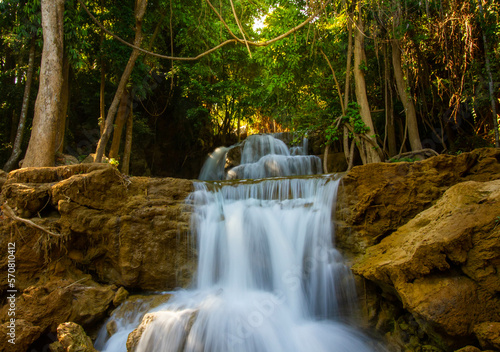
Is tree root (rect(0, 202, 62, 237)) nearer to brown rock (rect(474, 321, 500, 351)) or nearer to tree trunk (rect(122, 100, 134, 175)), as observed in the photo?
tree trunk (rect(122, 100, 134, 175))

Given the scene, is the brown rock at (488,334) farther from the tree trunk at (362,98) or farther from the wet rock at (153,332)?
the tree trunk at (362,98)

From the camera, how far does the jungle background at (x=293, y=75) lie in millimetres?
7215

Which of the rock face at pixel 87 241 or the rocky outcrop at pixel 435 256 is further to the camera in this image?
the rock face at pixel 87 241

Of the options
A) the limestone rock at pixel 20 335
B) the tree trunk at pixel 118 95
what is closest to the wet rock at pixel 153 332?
the limestone rock at pixel 20 335

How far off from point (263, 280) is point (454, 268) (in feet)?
9.76

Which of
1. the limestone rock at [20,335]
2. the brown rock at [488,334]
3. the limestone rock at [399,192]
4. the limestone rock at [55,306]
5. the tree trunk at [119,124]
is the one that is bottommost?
the limestone rock at [20,335]

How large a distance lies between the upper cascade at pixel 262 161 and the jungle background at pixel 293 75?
1086mm

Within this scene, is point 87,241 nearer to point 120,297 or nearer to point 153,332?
point 120,297

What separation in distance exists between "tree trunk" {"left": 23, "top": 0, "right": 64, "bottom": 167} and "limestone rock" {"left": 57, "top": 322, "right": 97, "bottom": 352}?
3.66 m

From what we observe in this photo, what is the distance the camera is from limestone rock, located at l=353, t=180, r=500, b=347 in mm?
3254

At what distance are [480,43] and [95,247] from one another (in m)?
9.74

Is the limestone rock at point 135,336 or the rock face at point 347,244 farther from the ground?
the rock face at point 347,244

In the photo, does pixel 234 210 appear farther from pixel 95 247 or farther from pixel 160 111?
pixel 160 111

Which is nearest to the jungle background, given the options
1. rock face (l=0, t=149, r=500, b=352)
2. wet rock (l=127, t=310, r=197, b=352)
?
rock face (l=0, t=149, r=500, b=352)
